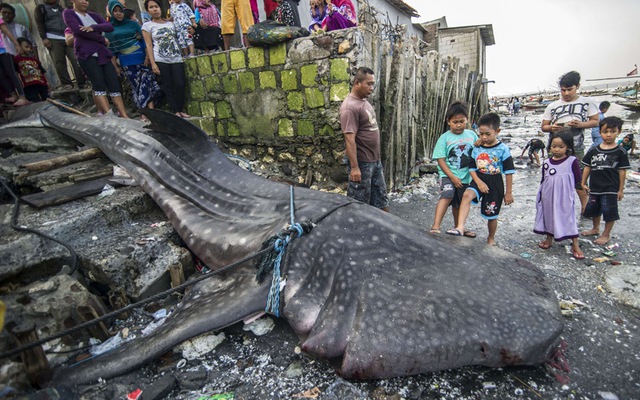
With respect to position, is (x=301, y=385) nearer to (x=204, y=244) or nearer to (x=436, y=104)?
(x=204, y=244)

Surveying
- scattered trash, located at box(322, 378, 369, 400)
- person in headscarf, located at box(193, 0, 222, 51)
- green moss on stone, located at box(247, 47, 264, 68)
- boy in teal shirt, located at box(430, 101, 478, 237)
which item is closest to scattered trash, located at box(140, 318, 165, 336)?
scattered trash, located at box(322, 378, 369, 400)

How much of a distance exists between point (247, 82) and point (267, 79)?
1.39ft

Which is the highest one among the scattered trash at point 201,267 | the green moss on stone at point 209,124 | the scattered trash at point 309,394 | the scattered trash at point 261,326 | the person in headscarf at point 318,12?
the person in headscarf at point 318,12

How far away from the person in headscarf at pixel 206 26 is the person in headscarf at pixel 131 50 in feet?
3.37

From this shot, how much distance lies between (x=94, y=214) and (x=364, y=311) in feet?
9.26

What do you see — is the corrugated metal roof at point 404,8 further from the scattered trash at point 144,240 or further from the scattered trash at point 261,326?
the scattered trash at point 261,326

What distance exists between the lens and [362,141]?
417cm

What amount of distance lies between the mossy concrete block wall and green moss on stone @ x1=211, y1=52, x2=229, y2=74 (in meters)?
0.02

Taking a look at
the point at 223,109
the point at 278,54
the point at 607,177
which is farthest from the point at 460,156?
the point at 223,109


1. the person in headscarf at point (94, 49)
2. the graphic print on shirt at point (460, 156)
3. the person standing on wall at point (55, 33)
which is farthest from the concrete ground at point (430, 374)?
the person standing on wall at point (55, 33)

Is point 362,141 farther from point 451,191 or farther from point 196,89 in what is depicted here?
point 196,89

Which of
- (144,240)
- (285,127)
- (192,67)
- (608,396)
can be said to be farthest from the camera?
(192,67)

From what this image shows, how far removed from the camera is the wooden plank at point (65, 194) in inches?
132

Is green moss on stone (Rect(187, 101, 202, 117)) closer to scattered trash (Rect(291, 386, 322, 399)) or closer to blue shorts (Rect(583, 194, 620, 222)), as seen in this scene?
scattered trash (Rect(291, 386, 322, 399))
